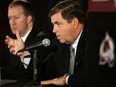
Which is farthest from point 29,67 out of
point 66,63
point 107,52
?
point 107,52

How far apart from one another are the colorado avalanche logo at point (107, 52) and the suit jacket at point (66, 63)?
828mm

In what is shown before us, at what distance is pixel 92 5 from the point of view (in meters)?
1.01

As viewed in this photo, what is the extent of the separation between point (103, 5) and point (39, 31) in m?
1.44

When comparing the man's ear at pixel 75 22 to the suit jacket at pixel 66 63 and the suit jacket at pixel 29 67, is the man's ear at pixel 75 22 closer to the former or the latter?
the suit jacket at pixel 66 63

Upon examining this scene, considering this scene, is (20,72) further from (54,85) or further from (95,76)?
(95,76)

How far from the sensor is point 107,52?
0.98 metres

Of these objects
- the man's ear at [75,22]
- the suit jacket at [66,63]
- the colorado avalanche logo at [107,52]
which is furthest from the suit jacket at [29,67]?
→ the colorado avalanche logo at [107,52]

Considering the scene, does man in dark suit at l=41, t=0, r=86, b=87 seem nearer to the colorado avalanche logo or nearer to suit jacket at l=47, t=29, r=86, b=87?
suit jacket at l=47, t=29, r=86, b=87

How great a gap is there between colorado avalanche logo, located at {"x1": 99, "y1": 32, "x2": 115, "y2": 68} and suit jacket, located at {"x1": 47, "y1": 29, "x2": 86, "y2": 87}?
828mm

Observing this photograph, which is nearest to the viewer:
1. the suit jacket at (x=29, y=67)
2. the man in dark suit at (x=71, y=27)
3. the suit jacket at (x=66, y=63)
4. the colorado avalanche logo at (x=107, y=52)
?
the colorado avalanche logo at (x=107, y=52)

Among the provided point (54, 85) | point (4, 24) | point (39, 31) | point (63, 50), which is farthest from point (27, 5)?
point (4, 24)

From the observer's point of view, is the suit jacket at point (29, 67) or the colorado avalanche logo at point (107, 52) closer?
the colorado avalanche logo at point (107, 52)

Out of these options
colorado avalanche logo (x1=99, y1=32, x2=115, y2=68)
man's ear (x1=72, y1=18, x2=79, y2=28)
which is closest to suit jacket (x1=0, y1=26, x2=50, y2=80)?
man's ear (x1=72, y1=18, x2=79, y2=28)

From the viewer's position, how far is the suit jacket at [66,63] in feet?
6.03
